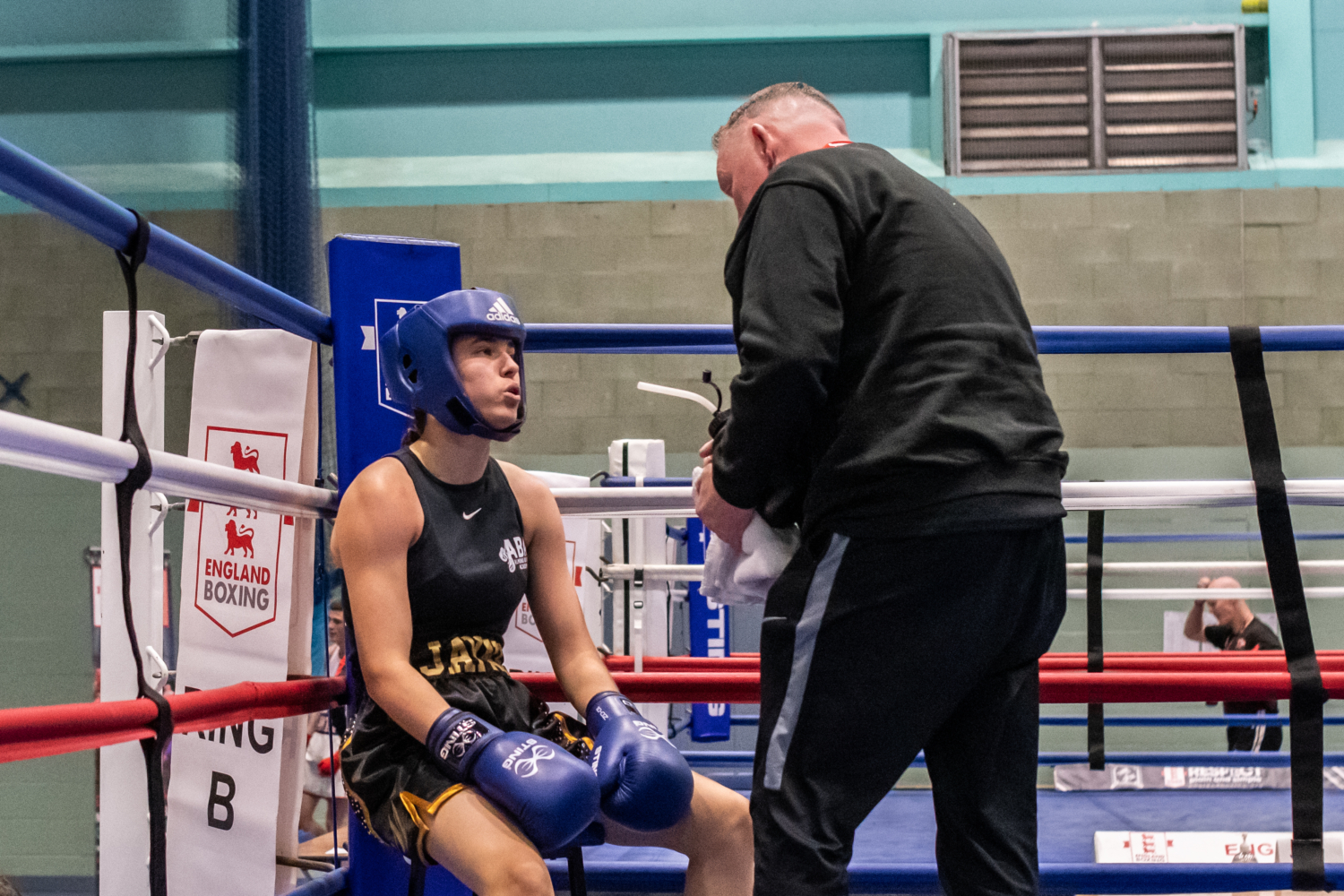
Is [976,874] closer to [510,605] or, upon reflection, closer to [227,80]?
[510,605]

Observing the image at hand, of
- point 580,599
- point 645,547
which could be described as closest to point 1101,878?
point 580,599

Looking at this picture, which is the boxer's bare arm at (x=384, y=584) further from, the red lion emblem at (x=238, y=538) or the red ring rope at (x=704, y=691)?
the red lion emblem at (x=238, y=538)

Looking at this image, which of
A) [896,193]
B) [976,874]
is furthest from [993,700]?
[896,193]

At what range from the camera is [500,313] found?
62.4 inches

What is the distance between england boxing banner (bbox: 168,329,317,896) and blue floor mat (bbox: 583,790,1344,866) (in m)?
1.38

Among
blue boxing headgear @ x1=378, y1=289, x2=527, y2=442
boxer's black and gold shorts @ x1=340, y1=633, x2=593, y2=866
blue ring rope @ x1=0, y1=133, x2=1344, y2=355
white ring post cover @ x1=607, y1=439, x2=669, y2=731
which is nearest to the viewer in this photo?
blue ring rope @ x1=0, y1=133, x2=1344, y2=355

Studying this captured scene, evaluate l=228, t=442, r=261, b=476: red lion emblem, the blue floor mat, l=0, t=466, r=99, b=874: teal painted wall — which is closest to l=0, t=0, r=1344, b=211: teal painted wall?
l=0, t=466, r=99, b=874: teal painted wall

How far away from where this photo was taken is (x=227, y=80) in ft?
19.9

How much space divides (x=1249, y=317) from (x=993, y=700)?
585 cm

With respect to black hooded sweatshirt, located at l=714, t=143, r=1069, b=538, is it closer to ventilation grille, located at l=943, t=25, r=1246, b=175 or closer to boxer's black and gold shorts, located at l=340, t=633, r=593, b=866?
boxer's black and gold shorts, located at l=340, t=633, r=593, b=866

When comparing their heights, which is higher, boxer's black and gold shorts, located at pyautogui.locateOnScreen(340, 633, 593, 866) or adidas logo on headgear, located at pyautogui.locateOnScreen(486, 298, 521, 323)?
adidas logo on headgear, located at pyautogui.locateOnScreen(486, 298, 521, 323)

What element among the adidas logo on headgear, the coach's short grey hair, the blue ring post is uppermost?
the coach's short grey hair

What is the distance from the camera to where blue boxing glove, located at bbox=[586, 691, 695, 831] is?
1.38 m

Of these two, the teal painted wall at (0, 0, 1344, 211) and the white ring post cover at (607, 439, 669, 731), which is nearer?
the white ring post cover at (607, 439, 669, 731)
